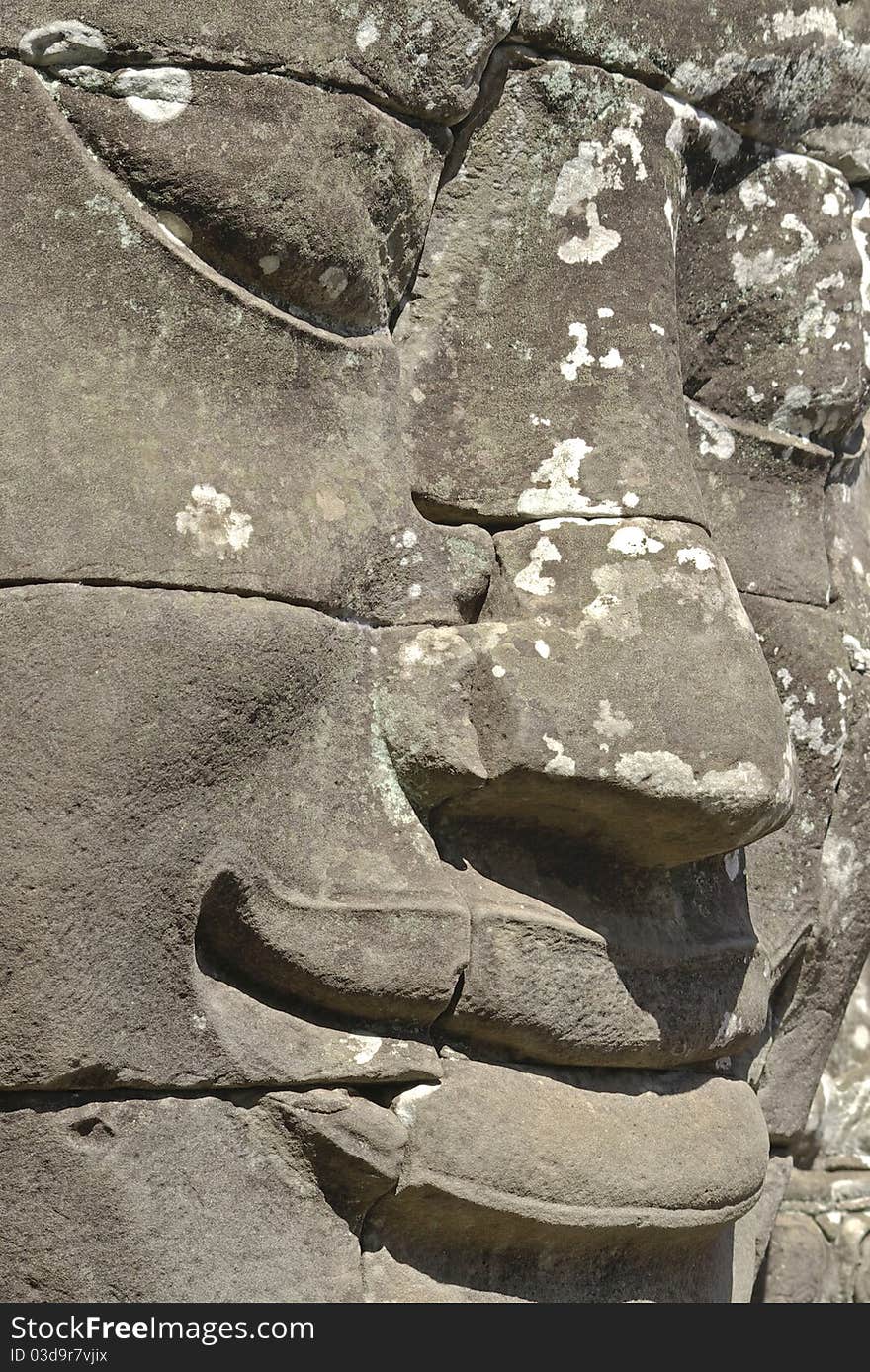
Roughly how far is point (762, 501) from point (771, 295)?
1.06ft

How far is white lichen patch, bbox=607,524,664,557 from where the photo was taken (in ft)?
7.53

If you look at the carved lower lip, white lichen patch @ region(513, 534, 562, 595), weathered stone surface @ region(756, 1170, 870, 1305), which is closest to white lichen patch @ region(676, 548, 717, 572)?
white lichen patch @ region(513, 534, 562, 595)

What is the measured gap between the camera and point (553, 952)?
2248 mm

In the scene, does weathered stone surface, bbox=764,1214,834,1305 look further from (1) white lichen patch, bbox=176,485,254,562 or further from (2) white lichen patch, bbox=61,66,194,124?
(2) white lichen patch, bbox=61,66,194,124

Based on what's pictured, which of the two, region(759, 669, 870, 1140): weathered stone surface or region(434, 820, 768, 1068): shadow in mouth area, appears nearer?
region(434, 820, 768, 1068): shadow in mouth area

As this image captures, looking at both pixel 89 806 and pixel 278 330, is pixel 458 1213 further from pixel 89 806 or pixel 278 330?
pixel 278 330

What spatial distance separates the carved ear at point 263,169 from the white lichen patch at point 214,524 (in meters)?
0.30

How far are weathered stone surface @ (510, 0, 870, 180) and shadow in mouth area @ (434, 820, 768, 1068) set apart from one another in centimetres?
111

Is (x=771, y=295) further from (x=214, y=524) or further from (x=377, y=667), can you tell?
(x=214, y=524)

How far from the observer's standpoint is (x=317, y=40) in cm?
215

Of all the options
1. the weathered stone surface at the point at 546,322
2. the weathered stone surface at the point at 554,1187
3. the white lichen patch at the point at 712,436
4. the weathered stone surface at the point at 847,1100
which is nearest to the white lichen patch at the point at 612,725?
the weathered stone surface at the point at 546,322

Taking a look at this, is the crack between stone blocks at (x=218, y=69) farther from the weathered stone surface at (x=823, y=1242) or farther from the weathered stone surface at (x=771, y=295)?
the weathered stone surface at (x=823, y=1242)

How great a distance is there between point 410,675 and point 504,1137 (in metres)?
0.59

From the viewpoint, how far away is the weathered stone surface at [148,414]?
6.49 feet
